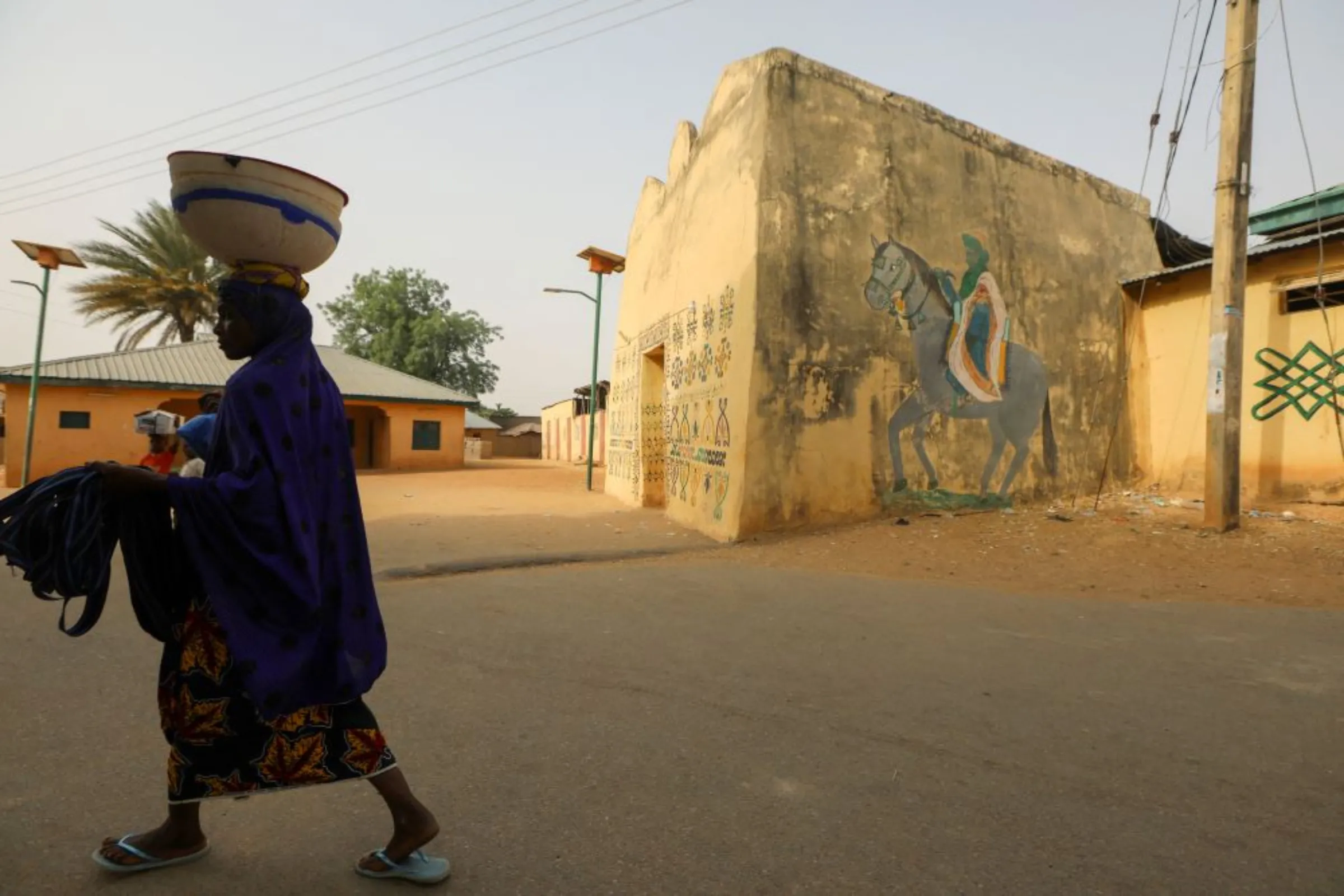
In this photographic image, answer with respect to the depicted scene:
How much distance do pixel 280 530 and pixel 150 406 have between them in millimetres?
20660

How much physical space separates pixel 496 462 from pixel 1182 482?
24.0m

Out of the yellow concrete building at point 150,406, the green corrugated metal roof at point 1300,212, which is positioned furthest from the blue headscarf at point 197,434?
the yellow concrete building at point 150,406

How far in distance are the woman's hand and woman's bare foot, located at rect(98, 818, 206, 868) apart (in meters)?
0.80

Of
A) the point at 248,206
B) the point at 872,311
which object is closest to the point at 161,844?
the point at 248,206

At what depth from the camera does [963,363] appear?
8688 mm

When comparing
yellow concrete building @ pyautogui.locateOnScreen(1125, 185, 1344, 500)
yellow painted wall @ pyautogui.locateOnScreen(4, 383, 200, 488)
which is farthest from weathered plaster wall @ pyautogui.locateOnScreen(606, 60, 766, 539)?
yellow painted wall @ pyautogui.locateOnScreen(4, 383, 200, 488)

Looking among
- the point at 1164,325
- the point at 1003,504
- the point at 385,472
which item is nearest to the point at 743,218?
the point at 1003,504

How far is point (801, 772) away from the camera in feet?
7.72

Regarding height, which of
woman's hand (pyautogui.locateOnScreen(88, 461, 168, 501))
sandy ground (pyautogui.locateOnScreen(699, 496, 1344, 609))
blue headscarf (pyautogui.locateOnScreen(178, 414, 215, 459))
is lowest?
sandy ground (pyautogui.locateOnScreen(699, 496, 1344, 609))

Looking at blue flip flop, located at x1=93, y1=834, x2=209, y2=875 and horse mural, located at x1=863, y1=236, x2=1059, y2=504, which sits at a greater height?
horse mural, located at x1=863, y1=236, x2=1059, y2=504

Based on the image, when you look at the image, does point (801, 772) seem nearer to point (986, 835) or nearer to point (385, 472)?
point (986, 835)

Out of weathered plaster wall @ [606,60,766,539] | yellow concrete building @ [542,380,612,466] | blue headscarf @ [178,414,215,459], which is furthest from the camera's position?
yellow concrete building @ [542,380,612,466]

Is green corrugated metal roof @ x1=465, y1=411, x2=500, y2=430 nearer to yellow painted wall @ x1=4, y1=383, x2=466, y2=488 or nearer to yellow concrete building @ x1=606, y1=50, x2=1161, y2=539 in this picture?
yellow painted wall @ x1=4, y1=383, x2=466, y2=488

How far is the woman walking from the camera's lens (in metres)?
1.66
